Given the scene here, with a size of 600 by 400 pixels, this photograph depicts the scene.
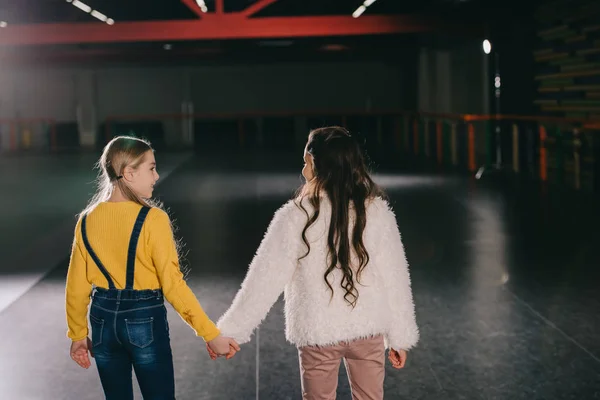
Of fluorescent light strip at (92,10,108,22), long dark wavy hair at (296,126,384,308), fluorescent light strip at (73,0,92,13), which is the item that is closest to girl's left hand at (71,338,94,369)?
long dark wavy hair at (296,126,384,308)

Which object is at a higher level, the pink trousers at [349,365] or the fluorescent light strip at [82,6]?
the fluorescent light strip at [82,6]

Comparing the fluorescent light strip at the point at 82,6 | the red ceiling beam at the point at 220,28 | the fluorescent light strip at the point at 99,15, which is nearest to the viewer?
the red ceiling beam at the point at 220,28

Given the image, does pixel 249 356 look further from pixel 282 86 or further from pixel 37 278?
pixel 282 86

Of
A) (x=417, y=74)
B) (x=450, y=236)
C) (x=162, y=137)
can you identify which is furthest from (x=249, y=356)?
(x=162, y=137)

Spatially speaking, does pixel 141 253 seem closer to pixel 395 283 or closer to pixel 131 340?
pixel 131 340

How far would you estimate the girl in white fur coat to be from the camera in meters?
2.69

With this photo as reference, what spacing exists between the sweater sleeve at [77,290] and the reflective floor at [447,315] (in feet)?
4.35

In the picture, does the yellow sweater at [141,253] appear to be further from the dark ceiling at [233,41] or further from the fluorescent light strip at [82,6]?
the fluorescent light strip at [82,6]

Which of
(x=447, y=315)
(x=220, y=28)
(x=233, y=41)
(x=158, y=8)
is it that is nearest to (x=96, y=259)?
(x=447, y=315)

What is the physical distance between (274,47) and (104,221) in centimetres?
2883

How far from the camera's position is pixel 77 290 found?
286 centimetres

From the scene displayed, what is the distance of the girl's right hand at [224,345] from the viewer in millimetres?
2842

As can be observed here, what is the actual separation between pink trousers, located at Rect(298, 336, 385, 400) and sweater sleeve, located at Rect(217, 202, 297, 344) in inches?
7.0

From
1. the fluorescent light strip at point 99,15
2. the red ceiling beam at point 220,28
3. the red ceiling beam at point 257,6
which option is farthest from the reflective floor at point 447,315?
the fluorescent light strip at point 99,15
